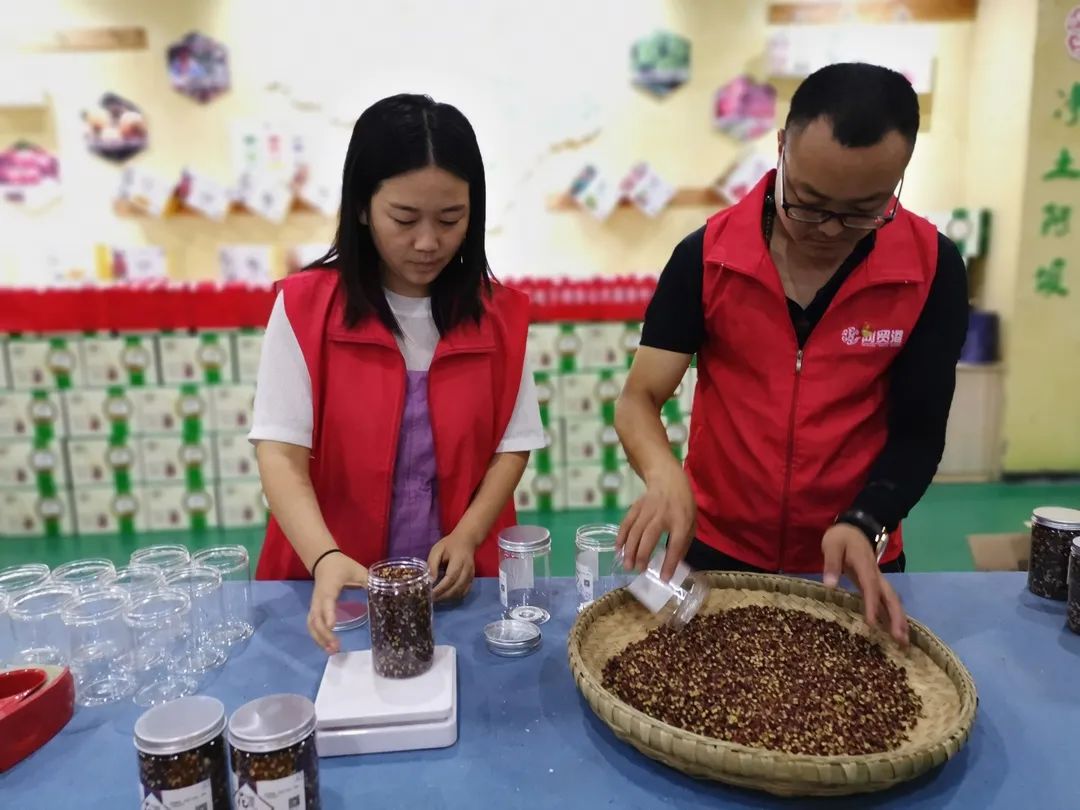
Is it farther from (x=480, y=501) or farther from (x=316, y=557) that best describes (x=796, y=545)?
(x=316, y=557)

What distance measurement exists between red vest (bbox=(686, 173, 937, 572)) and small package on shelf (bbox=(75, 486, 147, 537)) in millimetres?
A: 3146

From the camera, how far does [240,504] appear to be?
3.90 meters

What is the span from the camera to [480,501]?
1577 mm

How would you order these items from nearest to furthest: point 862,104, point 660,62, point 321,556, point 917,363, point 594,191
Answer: point 862,104, point 321,556, point 917,363, point 660,62, point 594,191

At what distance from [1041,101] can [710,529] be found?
3665 mm

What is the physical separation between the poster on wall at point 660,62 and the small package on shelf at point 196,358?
2.63 meters

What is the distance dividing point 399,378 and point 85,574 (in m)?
0.60

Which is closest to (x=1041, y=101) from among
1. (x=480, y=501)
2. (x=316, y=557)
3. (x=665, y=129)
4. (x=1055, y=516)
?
(x=665, y=129)

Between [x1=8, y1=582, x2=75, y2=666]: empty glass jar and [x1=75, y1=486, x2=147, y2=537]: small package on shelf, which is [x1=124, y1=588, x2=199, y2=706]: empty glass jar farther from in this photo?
[x1=75, y1=486, x2=147, y2=537]: small package on shelf

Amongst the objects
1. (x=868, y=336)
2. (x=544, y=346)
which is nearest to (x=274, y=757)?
(x=868, y=336)

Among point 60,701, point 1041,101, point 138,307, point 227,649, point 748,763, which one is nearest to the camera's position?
point 748,763

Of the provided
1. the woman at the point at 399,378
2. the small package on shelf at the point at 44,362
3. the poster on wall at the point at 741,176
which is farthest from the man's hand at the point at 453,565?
the poster on wall at the point at 741,176

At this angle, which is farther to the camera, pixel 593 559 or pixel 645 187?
pixel 645 187

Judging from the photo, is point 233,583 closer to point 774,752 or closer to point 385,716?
point 385,716
